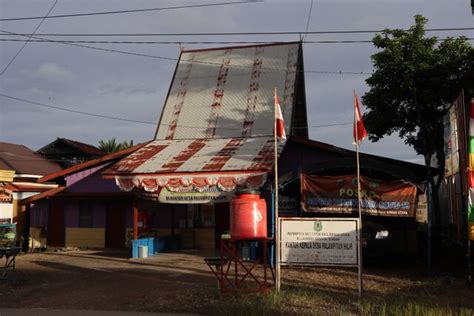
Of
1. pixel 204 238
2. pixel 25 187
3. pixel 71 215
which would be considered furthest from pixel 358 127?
pixel 25 187

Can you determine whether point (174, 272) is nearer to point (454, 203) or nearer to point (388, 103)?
point (454, 203)

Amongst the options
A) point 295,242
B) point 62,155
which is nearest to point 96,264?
point 295,242

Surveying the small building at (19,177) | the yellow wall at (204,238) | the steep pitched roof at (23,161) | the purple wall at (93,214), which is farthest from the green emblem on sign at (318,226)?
the steep pitched roof at (23,161)

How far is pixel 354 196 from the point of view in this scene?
1359cm

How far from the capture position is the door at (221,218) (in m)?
20.6

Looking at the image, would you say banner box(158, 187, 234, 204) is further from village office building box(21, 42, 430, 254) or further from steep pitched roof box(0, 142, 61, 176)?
steep pitched roof box(0, 142, 61, 176)

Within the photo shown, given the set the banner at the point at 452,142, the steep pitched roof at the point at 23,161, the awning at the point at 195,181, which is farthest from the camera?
the steep pitched roof at the point at 23,161

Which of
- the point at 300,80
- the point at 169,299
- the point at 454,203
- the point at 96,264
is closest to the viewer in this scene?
the point at 169,299

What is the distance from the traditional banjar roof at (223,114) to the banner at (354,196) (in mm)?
2226

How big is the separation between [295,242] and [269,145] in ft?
26.4

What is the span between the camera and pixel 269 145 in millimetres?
18156

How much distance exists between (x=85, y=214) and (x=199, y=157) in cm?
767

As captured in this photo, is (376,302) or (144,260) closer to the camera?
(376,302)

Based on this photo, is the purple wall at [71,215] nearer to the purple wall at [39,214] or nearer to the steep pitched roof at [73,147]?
the purple wall at [39,214]
